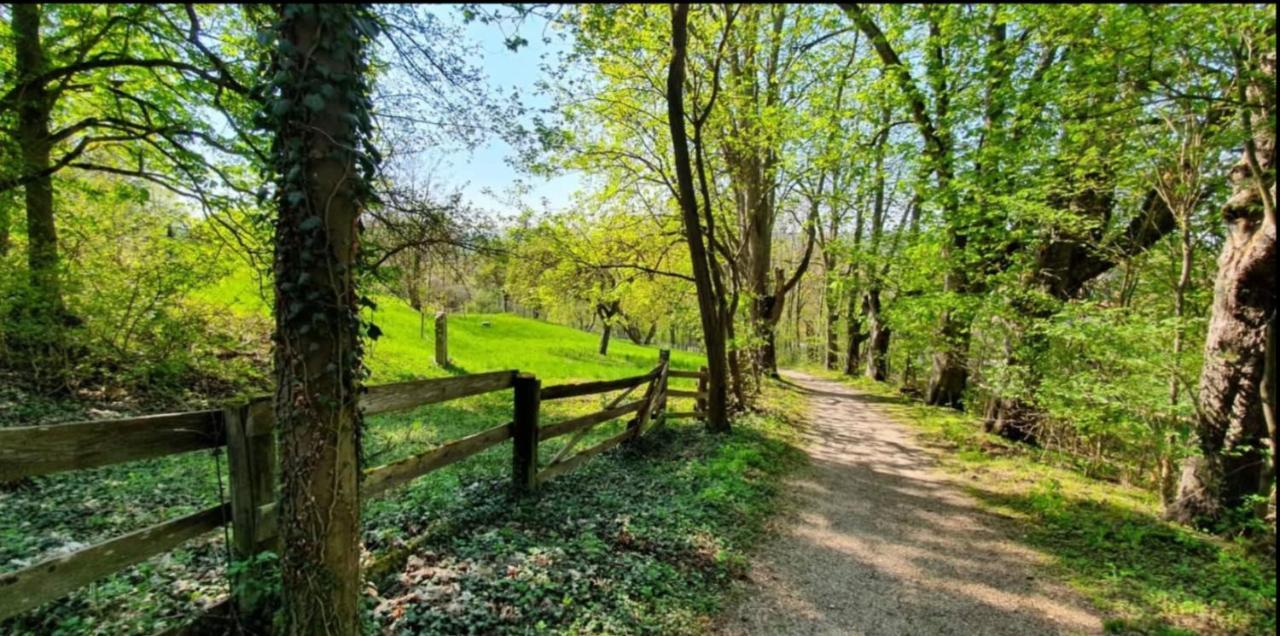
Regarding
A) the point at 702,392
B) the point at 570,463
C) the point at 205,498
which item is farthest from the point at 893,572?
the point at 205,498

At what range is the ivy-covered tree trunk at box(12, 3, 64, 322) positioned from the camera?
5918 millimetres

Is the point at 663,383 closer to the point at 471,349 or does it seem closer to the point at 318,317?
the point at 318,317

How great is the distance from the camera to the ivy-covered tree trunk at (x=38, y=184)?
19.4 ft

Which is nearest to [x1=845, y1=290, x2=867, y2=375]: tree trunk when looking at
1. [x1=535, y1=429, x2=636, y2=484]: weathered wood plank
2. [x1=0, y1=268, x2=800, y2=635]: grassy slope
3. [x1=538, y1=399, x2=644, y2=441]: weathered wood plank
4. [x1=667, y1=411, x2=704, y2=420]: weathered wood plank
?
[x1=667, y1=411, x2=704, y2=420]: weathered wood plank

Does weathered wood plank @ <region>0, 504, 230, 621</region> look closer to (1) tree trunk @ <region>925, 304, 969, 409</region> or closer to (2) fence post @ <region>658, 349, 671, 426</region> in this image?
(2) fence post @ <region>658, 349, 671, 426</region>

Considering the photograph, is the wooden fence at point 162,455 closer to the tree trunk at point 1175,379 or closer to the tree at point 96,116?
the tree at point 96,116

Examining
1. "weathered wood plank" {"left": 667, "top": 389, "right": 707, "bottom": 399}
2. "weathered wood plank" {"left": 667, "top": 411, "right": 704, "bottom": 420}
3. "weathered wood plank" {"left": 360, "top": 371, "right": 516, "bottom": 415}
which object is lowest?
"weathered wood plank" {"left": 667, "top": 411, "right": 704, "bottom": 420}

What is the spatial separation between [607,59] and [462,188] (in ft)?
16.5

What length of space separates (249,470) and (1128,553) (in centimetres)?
741

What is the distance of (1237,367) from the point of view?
16.9 ft

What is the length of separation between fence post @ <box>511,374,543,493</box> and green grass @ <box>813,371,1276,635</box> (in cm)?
502

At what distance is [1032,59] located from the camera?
7102mm

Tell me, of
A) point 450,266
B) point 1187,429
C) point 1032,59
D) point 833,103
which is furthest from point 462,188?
point 833,103

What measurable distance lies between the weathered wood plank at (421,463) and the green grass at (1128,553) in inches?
209
